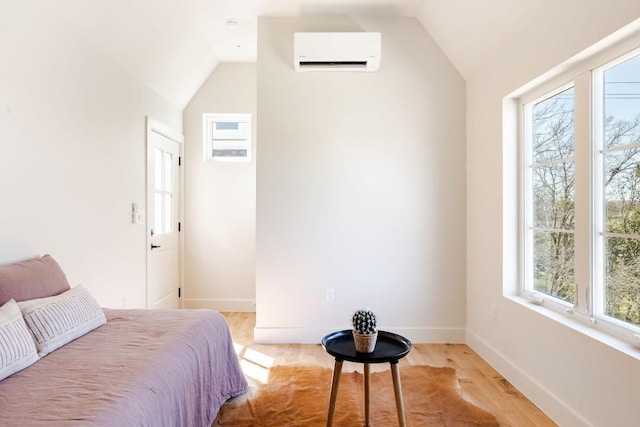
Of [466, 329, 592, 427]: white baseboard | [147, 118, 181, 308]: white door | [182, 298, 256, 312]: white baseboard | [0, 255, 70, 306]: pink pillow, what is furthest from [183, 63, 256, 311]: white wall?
[466, 329, 592, 427]: white baseboard

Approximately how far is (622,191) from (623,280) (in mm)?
426

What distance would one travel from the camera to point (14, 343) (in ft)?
4.75

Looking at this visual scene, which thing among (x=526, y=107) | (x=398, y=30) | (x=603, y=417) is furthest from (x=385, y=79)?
(x=603, y=417)

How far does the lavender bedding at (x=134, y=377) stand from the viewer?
3.90 ft

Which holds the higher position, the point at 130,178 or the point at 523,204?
the point at 130,178

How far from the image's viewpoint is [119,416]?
46.3 inches

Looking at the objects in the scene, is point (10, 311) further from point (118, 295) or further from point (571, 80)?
point (571, 80)

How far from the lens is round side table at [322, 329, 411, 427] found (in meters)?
1.77

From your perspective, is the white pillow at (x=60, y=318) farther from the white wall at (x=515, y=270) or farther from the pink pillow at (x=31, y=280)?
the white wall at (x=515, y=270)

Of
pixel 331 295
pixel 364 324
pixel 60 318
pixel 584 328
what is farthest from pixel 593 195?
pixel 60 318

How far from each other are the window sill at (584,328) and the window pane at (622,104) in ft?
3.06

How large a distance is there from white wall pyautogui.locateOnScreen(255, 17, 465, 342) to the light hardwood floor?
16cm

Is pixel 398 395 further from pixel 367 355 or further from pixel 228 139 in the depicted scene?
pixel 228 139

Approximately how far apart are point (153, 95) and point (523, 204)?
3.27 m
